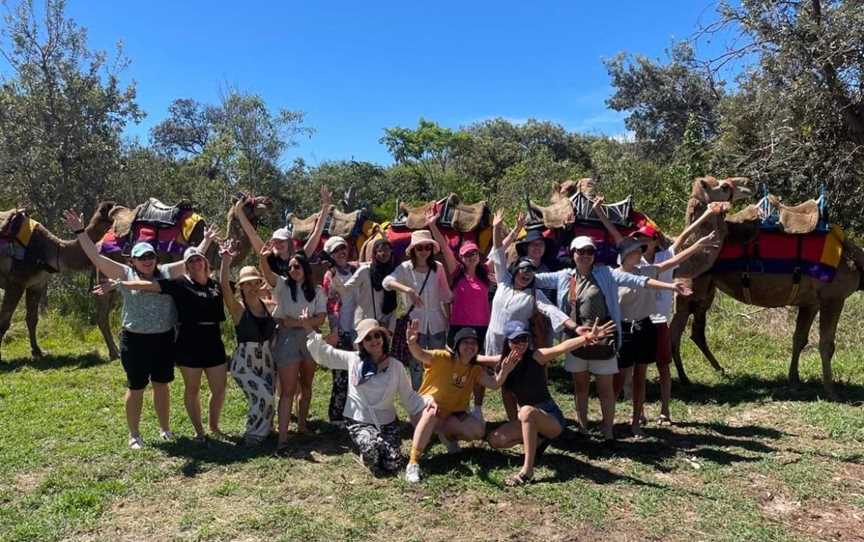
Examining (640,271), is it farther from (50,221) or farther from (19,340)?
(50,221)

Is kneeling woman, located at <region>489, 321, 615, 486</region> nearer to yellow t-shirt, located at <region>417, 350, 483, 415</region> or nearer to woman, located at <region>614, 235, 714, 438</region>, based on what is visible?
yellow t-shirt, located at <region>417, 350, 483, 415</region>

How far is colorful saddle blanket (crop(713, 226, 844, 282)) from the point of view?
711 centimetres

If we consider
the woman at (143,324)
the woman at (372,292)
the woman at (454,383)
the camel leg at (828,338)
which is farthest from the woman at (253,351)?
the camel leg at (828,338)

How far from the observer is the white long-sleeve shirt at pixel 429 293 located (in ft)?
18.5

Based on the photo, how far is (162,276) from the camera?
554cm

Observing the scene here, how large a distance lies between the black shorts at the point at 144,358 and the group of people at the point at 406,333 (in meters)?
0.01

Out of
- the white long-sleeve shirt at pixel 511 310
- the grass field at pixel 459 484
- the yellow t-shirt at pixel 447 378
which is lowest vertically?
the grass field at pixel 459 484

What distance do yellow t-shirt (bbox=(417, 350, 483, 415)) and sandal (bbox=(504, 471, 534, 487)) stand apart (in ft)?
2.38

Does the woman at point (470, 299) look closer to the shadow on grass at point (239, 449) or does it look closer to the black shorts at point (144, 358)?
the shadow on grass at point (239, 449)

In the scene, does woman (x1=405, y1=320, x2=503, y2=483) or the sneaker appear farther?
the sneaker

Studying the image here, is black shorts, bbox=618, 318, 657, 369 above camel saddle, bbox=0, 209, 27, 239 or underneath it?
underneath

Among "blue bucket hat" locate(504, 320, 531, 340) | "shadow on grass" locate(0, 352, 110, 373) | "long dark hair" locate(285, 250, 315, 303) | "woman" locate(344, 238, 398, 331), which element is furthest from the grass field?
"shadow on grass" locate(0, 352, 110, 373)

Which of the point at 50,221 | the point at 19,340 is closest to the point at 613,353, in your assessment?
the point at 19,340

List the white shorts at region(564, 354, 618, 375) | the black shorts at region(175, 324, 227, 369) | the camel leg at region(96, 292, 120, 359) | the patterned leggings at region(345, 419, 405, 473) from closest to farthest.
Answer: the patterned leggings at region(345, 419, 405, 473) → the white shorts at region(564, 354, 618, 375) → the black shorts at region(175, 324, 227, 369) → the camel leg at region(96, 292, 120, 359)
